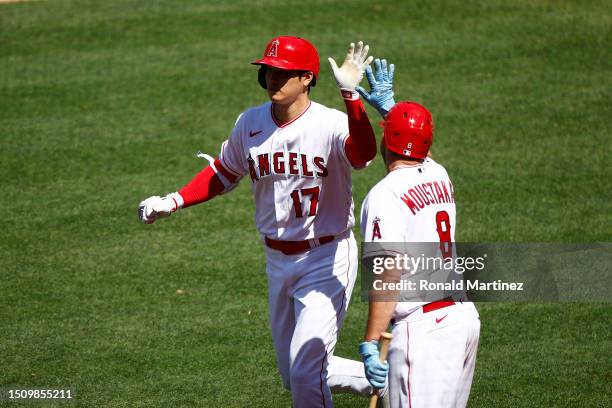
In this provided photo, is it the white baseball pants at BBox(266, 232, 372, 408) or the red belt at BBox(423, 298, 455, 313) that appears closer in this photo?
the red belt at BBox(423, 298, 455, 313)

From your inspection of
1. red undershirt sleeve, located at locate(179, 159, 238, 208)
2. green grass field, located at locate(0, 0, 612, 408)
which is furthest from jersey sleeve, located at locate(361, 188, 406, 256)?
green grass field, located at locate(0, 0, 612, 408)

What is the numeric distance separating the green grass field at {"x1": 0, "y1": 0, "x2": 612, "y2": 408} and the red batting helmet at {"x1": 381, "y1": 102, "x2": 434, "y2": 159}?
7.35 feet

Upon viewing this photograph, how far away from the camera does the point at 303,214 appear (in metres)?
5.37

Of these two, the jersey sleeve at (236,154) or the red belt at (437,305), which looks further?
the jersey sleeve at (236,154)

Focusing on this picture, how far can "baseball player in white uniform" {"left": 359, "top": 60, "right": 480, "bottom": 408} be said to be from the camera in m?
4.36

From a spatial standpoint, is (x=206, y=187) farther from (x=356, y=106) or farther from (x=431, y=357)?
(x=431, y=357)

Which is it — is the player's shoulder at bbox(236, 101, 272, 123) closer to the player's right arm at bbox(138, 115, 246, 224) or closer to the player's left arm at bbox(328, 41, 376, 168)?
the player's right arm at bbox(138, 115, 246, 224)

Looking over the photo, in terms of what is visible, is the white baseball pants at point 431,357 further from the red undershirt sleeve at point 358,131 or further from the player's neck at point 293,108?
the player's neck at point 293,108

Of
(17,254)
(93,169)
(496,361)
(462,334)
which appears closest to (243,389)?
(496,361)

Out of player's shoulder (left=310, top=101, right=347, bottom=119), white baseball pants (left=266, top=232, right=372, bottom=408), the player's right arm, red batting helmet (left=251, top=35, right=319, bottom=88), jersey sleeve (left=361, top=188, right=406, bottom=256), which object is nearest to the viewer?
jersey sleeve (left=361, top=188, right=406, bottom=256)

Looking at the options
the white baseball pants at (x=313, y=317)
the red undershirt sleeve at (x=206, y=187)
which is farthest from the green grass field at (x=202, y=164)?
the red undershirt sleeve at (x=206, y=187)

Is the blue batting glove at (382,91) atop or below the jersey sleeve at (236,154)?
atop

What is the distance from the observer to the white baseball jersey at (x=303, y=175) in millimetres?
5316

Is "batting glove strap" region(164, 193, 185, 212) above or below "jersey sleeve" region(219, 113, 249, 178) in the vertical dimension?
below
